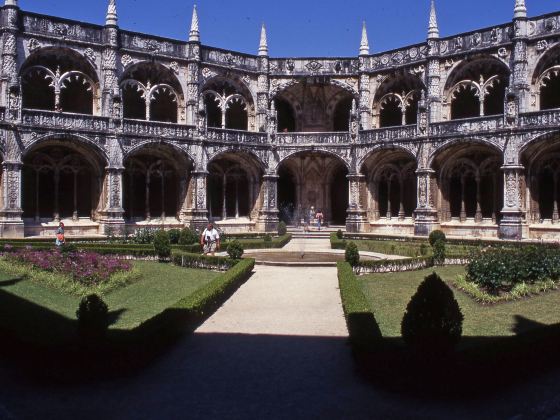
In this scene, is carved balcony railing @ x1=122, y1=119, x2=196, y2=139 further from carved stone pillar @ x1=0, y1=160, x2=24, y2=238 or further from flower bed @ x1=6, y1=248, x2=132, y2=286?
flower bed @ x1=6, y1=248, x2=132, y2=286

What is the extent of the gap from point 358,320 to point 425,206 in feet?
77.6

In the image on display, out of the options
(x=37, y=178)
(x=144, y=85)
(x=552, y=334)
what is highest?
(x=144, y=85)

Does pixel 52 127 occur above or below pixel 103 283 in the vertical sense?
above

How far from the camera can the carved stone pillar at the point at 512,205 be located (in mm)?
28453

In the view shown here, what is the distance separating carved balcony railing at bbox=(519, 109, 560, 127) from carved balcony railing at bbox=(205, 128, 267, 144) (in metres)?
15.9

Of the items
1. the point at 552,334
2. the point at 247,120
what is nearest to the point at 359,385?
the point at 552,334

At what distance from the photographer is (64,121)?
94.3 feet

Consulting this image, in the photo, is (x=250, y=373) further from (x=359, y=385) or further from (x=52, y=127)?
(x=52, y=127)

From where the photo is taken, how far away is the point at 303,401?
277 inches

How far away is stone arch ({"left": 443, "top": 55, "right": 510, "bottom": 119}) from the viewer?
30750 millimetres

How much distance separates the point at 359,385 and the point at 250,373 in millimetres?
1662

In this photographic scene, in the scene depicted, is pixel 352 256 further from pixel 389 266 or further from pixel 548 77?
pixel 548 77

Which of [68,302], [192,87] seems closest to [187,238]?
[68,302]

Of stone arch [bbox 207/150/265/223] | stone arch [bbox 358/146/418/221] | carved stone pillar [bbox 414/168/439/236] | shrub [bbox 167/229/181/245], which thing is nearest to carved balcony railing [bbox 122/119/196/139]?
stone arch [bbox 207/150/265/223]
